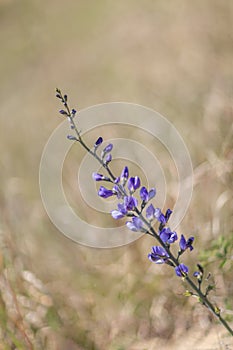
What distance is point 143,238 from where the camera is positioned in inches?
120

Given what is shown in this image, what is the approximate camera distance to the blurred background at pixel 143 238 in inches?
95.6

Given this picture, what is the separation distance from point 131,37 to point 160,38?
3.01ft

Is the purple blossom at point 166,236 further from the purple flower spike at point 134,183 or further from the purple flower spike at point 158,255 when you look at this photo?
the purple flower spike at point 134,183

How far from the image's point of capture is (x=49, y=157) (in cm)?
502

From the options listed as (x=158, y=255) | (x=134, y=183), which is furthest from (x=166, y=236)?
(x=134, y=183)

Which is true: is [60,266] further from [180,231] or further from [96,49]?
[96,49]

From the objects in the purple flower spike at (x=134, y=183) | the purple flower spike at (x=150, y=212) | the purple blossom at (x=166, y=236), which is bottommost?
the purple blossom at (x=166, y=236)

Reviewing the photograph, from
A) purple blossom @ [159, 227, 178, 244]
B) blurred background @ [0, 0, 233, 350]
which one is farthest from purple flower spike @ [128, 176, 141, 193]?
blurred background @ [0, 0, 233, 350]

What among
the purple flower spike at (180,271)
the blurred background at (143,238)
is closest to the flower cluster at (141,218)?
the purple flower spike at (180,271)

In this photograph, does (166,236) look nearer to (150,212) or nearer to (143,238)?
(150,212)

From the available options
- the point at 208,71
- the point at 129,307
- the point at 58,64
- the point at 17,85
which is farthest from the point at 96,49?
the point at 129,307

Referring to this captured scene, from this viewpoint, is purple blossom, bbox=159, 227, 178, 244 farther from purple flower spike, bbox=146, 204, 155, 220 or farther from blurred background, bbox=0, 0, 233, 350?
blurred background, bbox=0, 0, 233, 350

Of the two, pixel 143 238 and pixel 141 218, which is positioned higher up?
pixel 143 238

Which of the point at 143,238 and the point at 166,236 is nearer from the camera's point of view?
the point at 166,236
